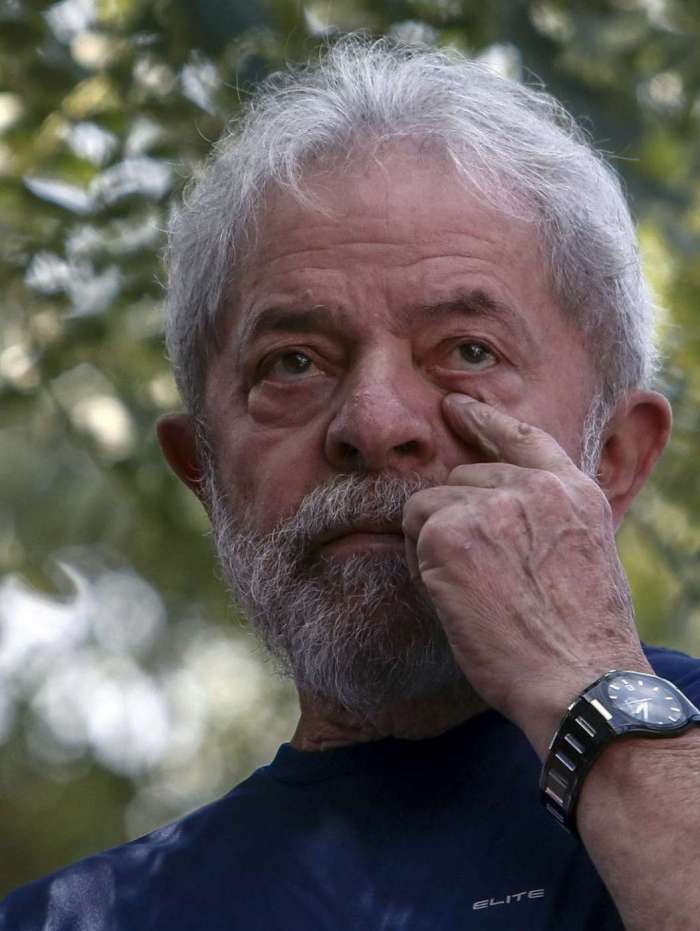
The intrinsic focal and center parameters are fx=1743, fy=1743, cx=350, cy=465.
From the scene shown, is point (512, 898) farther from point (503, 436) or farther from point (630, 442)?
point (630, 442)

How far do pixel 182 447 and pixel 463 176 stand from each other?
83cm

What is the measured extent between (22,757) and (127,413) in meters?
3.87

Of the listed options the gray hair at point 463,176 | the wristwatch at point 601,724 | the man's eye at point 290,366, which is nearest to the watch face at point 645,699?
the wristwatch at point 601,724

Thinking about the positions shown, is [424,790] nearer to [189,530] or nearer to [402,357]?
[402,357]

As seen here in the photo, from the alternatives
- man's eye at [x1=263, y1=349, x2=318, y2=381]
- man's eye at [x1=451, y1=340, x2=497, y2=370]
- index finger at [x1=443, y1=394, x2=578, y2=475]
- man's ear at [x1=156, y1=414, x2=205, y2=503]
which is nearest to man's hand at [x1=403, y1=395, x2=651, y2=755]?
index finger at [x1=443, y1=394, x2=578, y2=475]

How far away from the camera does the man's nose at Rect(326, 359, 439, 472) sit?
261 centimetres

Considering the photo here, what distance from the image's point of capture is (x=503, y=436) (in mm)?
2564

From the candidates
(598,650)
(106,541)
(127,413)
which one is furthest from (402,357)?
(106,541)

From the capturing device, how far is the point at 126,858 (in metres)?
2.89

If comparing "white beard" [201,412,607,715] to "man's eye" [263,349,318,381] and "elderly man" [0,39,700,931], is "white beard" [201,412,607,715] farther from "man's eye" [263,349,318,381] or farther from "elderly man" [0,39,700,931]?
"man's eye" [263,349,318,381]

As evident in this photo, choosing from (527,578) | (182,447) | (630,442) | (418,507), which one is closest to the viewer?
(527,578)

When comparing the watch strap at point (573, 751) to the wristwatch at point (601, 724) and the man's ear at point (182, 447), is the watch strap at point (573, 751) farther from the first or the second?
the man's ear at point (182, 447)

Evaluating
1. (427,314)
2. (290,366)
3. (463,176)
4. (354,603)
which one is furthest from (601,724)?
(463,176)

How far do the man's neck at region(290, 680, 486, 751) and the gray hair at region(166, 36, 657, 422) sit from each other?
529 millimetres
